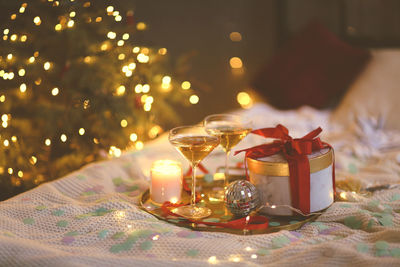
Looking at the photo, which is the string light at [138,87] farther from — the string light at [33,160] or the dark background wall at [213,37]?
the dark background wall at [213,37]

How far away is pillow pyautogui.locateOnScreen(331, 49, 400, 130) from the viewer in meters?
2.33

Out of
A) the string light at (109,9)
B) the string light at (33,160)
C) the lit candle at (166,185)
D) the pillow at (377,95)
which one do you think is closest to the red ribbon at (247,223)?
the lit candle at (166,185)

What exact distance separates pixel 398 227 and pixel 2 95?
147cm

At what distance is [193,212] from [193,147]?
0.62ft

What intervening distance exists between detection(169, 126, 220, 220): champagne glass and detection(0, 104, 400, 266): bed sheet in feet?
0.27

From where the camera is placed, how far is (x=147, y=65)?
2293mm

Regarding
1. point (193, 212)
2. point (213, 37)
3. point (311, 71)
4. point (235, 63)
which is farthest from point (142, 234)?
point (235, 63)

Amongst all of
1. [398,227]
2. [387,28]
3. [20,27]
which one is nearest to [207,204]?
[398,227]

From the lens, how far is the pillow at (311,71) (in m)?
2.75

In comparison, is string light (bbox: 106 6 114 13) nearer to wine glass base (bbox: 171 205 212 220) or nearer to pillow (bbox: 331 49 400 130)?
wine glass base (bbox: 171 205 212 220)

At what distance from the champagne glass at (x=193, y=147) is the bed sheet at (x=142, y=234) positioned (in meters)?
0.08

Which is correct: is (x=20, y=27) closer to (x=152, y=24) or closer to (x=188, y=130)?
(x=188, y=130)

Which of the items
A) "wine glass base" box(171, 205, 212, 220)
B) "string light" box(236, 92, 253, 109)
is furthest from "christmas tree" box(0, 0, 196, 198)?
"string light" box(236, 92, 253, 109)

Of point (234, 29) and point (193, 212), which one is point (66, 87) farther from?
point (234, 29)
